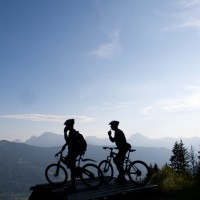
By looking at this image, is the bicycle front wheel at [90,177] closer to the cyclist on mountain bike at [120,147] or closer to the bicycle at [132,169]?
the bicycle at [132,169]

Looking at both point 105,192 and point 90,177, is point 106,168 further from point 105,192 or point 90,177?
point 105,192

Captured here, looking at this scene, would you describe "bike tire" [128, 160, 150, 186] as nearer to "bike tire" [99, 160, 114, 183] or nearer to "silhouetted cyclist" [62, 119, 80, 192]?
"bike tire" [99, 160, 114, 183]

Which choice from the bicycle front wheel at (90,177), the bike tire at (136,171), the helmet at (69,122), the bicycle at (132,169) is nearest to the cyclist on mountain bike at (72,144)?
the helmet at (69,122)

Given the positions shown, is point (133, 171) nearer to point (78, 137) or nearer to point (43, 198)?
point (78, 137)

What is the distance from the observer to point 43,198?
15977mm

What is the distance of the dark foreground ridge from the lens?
12712 millimetres

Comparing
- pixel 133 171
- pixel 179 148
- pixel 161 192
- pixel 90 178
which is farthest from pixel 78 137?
pixel 179 148

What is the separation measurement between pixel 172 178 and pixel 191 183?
1188 millimetres

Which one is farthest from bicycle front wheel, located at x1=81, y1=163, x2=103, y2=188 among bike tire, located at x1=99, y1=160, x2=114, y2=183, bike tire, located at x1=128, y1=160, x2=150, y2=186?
bike tire, located at x1=128, y1=160, x2=150, y2=186

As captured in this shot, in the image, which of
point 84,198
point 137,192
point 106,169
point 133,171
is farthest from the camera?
point 106,169

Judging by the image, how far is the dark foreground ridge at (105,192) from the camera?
12712 millimetres

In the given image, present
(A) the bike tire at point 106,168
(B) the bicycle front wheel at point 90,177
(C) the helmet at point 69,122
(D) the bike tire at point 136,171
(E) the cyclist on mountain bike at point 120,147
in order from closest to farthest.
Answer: (C) the helmet at point 69,122, (B) the bicycle front wheel at point 90,177, (D) the bike tire at point 136,171, (E) the cyclist on mountain bike at point 120,147, (A) the bike tire at point 106,168

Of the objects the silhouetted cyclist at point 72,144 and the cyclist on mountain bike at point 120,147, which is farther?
the cyclist on mountain bike at point 120,147

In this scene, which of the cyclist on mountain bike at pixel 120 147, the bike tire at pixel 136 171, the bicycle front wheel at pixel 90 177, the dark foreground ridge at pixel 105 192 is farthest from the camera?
the cyclist on mountain bike at pixel 120 147
